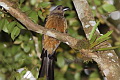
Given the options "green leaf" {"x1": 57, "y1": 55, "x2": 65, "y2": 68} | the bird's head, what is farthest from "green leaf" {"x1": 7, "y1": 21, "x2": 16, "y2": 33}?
the bird's head

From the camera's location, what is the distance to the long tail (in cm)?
322

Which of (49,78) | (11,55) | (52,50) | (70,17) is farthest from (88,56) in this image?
(11,55)

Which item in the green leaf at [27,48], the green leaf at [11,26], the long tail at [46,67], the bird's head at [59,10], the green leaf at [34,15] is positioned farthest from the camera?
the bird's head at [59,10]

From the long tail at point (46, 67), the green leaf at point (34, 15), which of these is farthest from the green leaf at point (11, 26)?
the long tail at point (46, 67)

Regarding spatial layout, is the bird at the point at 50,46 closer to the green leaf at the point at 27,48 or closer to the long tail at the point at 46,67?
the long tail at the point at 46,67

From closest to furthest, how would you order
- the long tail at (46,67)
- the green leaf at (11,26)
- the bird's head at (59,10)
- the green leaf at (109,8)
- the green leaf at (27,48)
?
the green leaf at (11,26) → the long tail at (46,67) → the green leaf at (109,8) → the green leaf at (27,48) → the bird's head at (59,10)

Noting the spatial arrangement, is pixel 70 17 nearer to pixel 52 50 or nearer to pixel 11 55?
pixel 52 50

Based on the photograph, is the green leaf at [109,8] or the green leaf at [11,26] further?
the green leaf at [109,8]

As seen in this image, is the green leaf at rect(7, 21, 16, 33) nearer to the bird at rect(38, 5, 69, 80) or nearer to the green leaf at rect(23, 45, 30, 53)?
the bird at rect(38, 5, 69, 80)

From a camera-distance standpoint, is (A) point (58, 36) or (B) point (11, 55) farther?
(B) point (11, 55)

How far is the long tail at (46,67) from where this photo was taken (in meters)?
3.22

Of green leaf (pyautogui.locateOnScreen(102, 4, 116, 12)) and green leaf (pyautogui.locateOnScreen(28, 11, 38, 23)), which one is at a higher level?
green leaf (pyautogui.locateOnScreen(28, 11, 38, 23))

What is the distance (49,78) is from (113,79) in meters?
1.09

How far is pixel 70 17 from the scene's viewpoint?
13.3 ft
